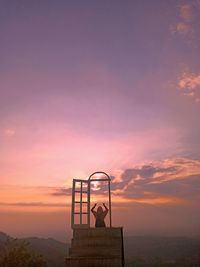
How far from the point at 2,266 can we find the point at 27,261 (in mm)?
1281

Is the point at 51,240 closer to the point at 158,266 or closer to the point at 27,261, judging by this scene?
the point at 158,266

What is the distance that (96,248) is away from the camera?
44.7ft

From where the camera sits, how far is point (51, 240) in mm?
117750

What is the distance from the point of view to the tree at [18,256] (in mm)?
14586

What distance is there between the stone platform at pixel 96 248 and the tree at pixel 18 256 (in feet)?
8.08

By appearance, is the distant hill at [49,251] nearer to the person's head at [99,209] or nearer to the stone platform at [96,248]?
the person's head at [99,209]

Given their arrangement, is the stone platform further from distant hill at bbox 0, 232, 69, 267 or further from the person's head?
distant hill at bbox 0, 232, 69, 267

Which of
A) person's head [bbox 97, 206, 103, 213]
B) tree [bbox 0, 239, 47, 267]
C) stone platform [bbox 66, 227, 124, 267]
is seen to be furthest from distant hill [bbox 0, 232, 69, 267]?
stone platform [bbox 66, 227, 124, 267]

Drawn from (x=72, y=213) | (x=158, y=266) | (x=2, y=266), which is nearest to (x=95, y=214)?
(x=72, y=213)

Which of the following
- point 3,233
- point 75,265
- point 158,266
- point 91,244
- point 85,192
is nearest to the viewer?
point 75,265

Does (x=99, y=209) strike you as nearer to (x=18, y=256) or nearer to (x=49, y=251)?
(x=18, y=256)

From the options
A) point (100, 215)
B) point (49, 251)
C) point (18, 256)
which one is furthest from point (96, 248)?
point (49, 251)

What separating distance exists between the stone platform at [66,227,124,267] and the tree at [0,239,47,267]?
246 cm

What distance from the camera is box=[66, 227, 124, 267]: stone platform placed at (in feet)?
40.7
